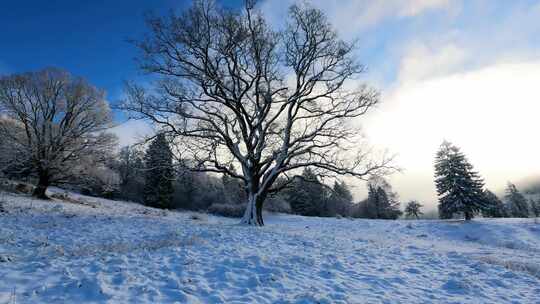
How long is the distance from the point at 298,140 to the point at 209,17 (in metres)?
8.40

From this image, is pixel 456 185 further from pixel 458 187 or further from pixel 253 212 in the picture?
pixel 253 212

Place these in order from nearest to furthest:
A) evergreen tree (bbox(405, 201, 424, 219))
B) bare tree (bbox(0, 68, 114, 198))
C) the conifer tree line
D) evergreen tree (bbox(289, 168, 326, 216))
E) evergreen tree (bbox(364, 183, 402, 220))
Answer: bare tree (bbox(0, 68, 114, 198)) → the conifer tree line → evergreen tree (bbox(289, 168, 326, 216)) → evergreen tree (bbox(364, 183, 402, 220)) → evergreen tree (bbox(405, 201, 424, 219))

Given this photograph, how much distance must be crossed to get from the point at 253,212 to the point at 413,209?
56.7 m

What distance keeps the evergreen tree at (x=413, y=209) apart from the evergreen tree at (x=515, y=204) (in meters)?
16.4

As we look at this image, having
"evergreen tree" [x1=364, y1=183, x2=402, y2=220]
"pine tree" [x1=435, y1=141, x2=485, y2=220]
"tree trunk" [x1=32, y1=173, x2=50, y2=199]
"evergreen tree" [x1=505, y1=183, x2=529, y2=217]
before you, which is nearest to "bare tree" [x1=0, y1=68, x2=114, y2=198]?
"tree trunk" [x1=32, y1=173, x2=50, y2=199]

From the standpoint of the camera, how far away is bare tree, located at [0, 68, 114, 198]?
1802 cm

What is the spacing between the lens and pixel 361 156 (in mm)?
15242

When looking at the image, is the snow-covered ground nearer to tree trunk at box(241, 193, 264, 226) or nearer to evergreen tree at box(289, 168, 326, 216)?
tree trunk at box(241, 193, 264, 226)

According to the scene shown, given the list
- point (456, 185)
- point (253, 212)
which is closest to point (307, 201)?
point (456, 185)

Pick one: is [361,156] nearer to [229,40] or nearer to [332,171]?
[332,171]

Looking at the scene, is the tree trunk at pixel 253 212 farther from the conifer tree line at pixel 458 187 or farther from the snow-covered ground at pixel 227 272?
the conifer tree line at pixel 458 187

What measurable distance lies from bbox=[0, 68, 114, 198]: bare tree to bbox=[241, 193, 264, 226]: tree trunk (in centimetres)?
1268

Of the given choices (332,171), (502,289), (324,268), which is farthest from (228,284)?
(332,171)

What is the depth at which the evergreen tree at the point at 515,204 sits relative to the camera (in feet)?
182
